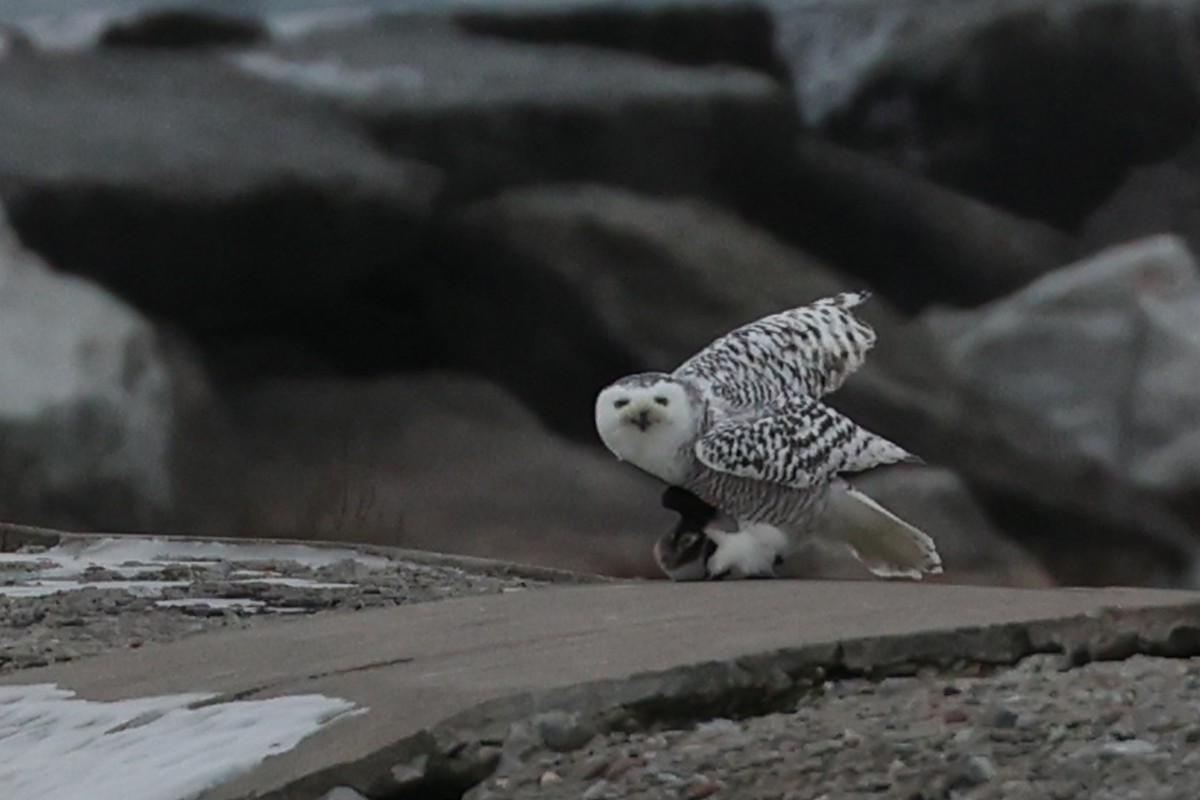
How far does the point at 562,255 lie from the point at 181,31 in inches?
52.5

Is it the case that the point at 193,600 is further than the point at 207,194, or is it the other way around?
the point at 207,194

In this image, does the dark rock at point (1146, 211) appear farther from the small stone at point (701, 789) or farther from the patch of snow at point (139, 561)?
the small stone at point (701, 789)


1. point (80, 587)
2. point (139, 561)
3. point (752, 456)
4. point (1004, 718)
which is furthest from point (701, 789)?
point (139, 561)

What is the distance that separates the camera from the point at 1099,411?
5.41 m

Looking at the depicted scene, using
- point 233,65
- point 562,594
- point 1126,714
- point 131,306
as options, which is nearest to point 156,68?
point 233,65

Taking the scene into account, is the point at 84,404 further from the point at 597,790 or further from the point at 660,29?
the point at 597,790

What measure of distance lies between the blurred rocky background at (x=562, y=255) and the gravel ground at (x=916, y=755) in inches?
130

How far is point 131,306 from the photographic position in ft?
17.3

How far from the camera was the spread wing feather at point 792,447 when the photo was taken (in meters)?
3.31

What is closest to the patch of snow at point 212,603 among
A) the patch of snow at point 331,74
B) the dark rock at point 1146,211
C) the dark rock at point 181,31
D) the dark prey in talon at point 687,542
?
the dark prey in talon at point 687,542

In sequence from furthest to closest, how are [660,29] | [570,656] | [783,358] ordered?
1. [660,29]
2. [783,358]
3. [570,656]

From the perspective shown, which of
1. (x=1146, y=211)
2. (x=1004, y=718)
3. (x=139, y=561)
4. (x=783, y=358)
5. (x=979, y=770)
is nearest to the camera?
(x=979, y=770)

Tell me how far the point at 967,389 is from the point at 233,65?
94.2 inches

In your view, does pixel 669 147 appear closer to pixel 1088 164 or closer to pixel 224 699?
pixel 1088 164
